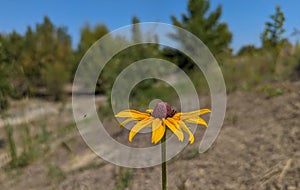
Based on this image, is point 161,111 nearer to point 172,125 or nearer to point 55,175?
point 172,125

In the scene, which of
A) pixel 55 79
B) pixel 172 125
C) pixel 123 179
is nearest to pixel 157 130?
pixel 172 125

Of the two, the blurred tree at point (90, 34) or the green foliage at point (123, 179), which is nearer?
the green foliage at point (123, 179)

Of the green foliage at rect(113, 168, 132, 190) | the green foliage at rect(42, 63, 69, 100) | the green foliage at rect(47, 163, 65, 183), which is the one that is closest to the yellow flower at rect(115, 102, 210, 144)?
the green foliage at rect(113, 168, 132, 190)

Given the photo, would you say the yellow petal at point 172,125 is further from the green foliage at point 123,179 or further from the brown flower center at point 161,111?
the green foliage at point 123,179

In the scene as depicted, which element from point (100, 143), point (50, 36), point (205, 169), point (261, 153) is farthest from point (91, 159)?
point (50, 36)

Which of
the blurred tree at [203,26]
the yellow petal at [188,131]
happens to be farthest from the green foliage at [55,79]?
the yellow petal at [188,131]

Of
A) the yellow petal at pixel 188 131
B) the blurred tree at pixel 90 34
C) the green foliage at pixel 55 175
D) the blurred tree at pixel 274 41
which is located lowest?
the green foliage at pixel 55 175

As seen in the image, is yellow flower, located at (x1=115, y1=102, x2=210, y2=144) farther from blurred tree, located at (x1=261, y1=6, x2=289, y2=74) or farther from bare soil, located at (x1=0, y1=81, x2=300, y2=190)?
blurred tree, located at (x1=261, y1=6, x2=289, y2=74)

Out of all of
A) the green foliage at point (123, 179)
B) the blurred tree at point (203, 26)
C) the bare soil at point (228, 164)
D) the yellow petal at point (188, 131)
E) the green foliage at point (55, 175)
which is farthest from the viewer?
the blurred tree at point (203, 26)
